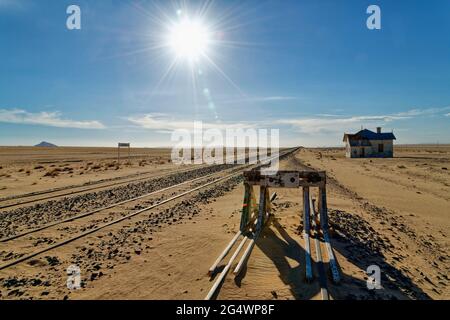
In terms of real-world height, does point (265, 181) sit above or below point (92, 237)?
above

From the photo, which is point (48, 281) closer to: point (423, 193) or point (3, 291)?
point (3, 291)

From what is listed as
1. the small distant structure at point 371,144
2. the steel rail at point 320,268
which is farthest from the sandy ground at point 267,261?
the small distant structure at point 371,144

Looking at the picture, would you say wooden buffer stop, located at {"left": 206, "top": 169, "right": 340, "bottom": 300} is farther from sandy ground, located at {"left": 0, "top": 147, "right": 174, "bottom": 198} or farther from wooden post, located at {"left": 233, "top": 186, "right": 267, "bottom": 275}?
sandy ground, located at {"left": 0, "top": 147, "right": 174, "bottom": 198}

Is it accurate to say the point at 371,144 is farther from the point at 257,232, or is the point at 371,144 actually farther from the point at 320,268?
the point at 320,268

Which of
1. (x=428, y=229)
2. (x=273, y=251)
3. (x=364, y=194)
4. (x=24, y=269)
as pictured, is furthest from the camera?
(x=364, y=194)

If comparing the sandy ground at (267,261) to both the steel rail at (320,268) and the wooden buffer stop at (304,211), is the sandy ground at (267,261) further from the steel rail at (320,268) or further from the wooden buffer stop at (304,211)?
the wooden buffer stop at (304,211)

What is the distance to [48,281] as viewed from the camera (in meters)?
5.25

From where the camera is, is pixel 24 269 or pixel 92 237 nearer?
pixel 24 269

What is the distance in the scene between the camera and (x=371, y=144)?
2119 inches

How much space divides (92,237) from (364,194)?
48.9ft

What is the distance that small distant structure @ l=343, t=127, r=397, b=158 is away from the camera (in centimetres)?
5388

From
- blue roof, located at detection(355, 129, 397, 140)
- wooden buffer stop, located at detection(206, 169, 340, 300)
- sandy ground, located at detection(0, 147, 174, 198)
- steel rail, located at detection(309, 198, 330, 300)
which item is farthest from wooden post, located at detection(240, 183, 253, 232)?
blue roof, located at detection(355, 129, 397, 140)

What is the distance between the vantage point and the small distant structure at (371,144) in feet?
177

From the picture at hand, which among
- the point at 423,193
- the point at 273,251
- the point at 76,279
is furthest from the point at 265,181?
the point at 423,193
